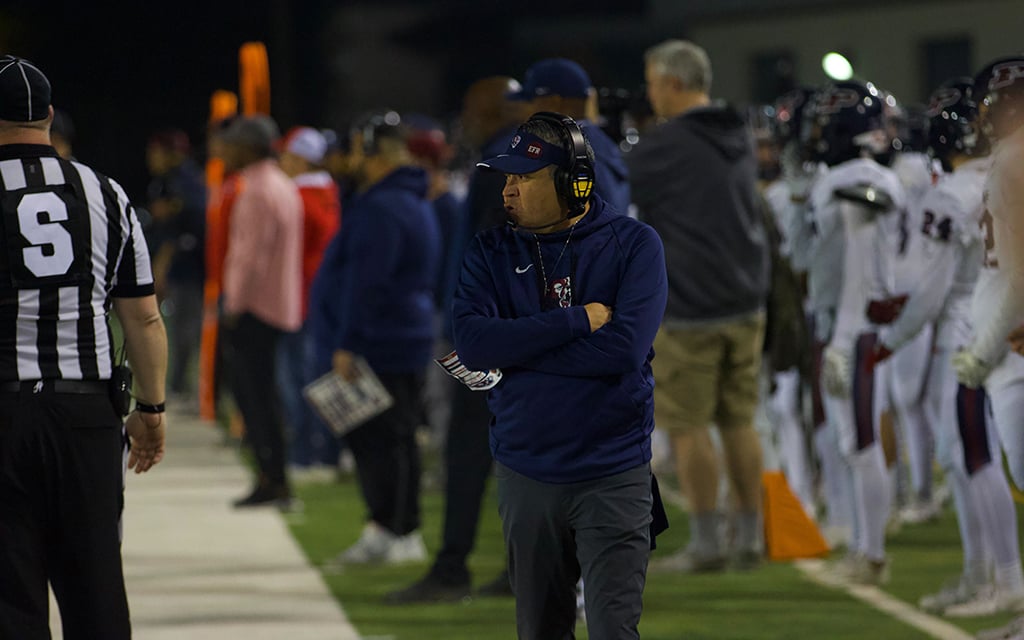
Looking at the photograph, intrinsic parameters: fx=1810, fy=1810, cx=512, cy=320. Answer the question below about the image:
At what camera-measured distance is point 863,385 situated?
26.7ft

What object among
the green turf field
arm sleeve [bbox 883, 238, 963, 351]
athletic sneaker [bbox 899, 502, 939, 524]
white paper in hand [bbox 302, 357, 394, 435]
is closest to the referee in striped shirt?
the green turf field

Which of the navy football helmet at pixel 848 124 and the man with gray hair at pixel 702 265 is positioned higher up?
the navy football helmet at pixel 848 124

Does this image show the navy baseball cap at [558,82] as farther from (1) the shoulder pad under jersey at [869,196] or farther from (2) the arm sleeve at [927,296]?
(2) the arm sleeve at [927,296]

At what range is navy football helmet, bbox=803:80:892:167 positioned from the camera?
827cm

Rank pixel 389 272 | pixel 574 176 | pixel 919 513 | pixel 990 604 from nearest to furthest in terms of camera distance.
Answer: pixel 574 176, pixel 990 604, pixel 389 272, pixel 919 513

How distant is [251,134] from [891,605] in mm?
5157

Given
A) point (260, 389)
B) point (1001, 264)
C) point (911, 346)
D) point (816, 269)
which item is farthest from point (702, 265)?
point (260, 389)

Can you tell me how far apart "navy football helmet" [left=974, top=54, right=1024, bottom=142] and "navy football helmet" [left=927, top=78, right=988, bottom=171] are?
60 cm

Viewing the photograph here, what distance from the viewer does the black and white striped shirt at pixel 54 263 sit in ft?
16.5

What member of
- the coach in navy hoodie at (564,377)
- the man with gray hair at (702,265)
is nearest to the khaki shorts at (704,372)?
the man with gray hair at (702,265)

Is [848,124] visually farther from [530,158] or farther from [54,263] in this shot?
[54,263]

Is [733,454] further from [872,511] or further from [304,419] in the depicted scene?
[304,419]

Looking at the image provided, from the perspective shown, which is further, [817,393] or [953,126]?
[817,393]

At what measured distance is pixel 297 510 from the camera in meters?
11.2
